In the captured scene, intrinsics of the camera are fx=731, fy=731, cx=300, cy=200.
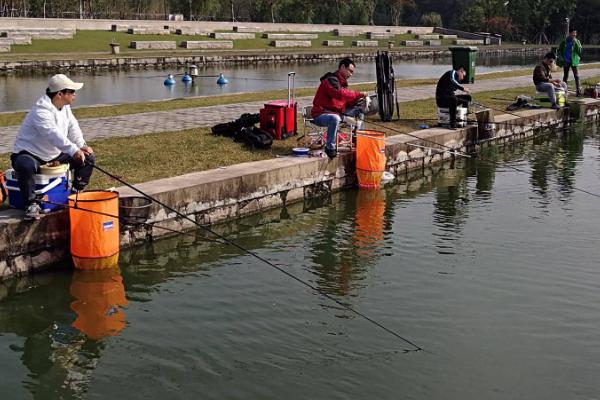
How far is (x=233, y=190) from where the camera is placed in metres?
9.74

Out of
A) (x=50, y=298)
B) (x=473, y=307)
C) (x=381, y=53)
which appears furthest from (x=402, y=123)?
(x=50, y=298)

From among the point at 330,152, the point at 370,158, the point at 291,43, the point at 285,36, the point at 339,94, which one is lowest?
the point at 370,158

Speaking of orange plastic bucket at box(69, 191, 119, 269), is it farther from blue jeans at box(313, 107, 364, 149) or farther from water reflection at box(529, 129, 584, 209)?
water reflection at box(529, 129, 584, 209)

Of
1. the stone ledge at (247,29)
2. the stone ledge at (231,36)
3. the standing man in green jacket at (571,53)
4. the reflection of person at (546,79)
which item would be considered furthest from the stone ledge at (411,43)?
the reflection of person at (546,79)

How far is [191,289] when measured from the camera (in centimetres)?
749

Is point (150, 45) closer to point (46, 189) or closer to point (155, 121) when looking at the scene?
point (155, 121)

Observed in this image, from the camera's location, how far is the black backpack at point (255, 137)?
38.4 ft

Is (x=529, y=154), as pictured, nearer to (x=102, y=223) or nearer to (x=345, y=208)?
(x=345, y=208)

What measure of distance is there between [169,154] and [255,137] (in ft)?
5.07

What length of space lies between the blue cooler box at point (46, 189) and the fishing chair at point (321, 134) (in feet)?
16.1

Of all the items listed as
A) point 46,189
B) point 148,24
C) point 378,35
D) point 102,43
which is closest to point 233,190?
point 46,189

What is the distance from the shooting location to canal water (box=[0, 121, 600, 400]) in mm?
5559

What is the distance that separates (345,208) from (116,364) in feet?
18.4

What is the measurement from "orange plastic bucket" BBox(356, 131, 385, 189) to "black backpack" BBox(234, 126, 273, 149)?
1449 millimetres
